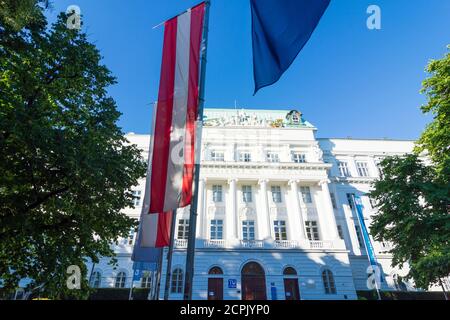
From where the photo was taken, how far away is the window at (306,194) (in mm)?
31438

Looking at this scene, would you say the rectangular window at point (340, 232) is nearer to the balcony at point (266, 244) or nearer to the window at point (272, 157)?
the balcony at point (266, 244)

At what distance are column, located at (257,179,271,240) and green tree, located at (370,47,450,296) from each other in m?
11.8

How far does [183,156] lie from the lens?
18.0 feet

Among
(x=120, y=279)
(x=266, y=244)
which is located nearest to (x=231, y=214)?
(x=266, y=244)

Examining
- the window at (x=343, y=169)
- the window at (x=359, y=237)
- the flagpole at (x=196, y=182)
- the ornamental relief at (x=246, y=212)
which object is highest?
the window at (x=343, y=169)

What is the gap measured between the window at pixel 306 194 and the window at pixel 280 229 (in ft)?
14.5

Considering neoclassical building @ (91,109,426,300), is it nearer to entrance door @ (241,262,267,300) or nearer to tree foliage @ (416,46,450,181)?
entrance door @ (241,262,267,300)

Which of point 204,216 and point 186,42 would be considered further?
point 204,216

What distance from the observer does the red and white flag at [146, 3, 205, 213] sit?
5414 millimetres

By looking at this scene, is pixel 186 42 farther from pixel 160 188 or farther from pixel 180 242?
pixel 180 242

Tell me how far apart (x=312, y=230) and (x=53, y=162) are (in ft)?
91.5

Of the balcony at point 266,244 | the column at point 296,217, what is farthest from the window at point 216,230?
the column at point 296,217
